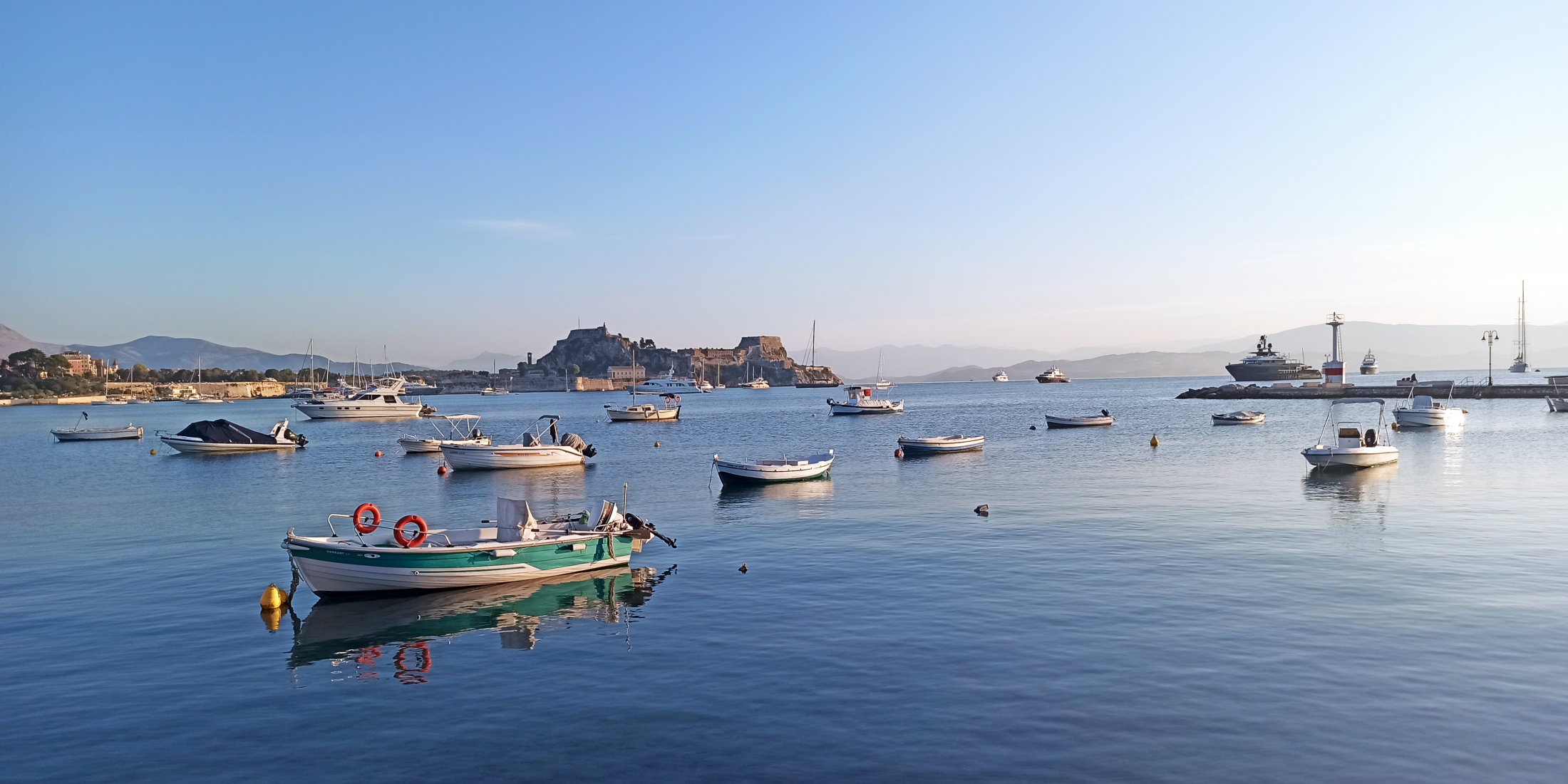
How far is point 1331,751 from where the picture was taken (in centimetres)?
1290

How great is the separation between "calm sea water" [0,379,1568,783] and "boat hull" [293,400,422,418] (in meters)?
97.0

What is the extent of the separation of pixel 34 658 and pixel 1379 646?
1056 inches

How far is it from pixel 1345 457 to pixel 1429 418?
38.6 meters

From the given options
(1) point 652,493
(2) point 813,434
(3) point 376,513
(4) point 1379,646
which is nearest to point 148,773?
(3) point 376,513

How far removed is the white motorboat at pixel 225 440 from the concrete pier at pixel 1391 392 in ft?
417

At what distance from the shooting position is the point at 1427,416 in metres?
77.4

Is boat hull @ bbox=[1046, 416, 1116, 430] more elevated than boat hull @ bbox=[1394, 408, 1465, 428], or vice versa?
boat hull @ bbox=[1394, 408, 1465, 428]

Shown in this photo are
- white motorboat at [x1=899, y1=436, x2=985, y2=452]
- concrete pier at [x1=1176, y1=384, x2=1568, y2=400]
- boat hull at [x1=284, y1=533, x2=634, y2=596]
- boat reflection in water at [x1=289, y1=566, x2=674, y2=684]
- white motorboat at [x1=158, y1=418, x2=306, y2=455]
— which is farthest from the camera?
concrete pier at [x1=1176, y1=384, x2=1568, y2=400]

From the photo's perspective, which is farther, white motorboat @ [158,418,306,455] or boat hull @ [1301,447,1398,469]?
white motorboat @ [158,418,306,455]

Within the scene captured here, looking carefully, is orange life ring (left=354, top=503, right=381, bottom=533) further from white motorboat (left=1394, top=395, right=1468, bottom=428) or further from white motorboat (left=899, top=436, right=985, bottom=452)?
white motorboat (left=1394, top=395, right=1468, bottom=428)

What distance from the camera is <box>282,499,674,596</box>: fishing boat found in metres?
23.0

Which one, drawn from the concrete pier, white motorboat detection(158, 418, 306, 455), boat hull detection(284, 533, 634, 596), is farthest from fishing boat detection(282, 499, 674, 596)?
the concrete pier

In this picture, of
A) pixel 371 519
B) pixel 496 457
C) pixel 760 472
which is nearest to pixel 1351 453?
pixel 760 472

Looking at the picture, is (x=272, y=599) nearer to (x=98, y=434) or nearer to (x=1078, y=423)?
(x=1078, y=423)
